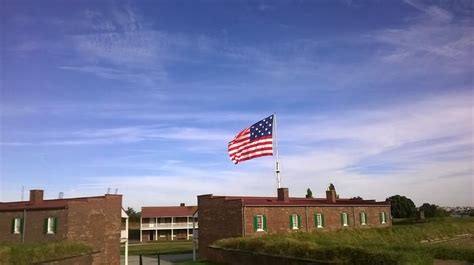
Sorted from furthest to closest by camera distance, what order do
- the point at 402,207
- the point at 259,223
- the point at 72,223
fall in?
the point at 402,207, the point at 72,223, the point at 259,223

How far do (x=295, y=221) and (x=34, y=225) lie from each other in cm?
2294

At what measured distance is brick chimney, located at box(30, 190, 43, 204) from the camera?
1719 inches

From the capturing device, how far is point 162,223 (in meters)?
80.4

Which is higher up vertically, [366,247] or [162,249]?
[366,247]

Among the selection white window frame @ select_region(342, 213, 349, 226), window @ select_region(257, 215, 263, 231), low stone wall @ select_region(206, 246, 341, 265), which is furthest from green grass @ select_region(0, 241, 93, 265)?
white window frame @ select_region(342, 213, 349, 226)

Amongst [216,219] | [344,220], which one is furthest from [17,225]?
[344,220]

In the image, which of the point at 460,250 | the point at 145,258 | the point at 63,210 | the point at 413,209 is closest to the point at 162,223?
the point at 145,258

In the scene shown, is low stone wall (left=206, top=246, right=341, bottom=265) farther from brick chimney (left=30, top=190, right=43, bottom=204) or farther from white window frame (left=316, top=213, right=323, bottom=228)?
brick chimney (left=30, top=190, right=43, bottom=204)

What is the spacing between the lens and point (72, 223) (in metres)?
39.1

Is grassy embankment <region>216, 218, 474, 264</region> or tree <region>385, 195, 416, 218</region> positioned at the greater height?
tree <region>385, 195, 416, 218</region>

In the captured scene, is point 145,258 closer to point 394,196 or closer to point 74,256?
point 74,256

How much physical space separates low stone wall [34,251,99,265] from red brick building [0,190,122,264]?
3.82 feet

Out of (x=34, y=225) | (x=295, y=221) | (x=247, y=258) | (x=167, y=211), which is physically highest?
(x=167, y=211)

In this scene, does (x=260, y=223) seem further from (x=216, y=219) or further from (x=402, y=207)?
(x=402, y=207)
